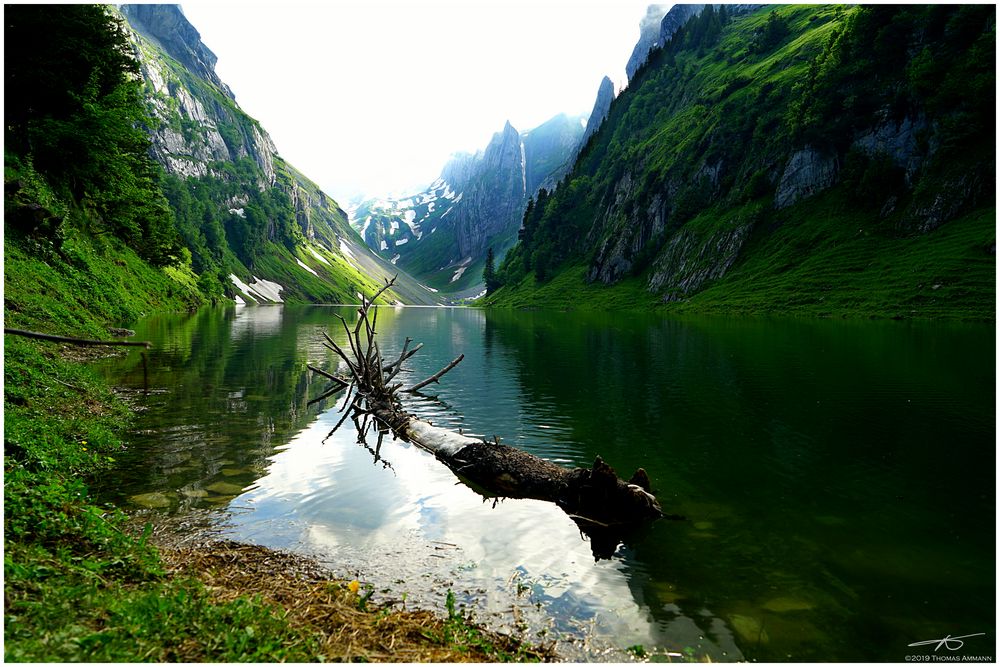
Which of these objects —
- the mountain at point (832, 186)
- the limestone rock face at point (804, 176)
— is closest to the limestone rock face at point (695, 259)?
the mountain at point (832, 186)

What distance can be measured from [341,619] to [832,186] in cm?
13403

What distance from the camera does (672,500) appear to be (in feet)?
45.9

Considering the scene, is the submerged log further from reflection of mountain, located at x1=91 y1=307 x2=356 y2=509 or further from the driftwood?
reflection of mountain, located at x1=91 y1=307 x2=356 y2=509

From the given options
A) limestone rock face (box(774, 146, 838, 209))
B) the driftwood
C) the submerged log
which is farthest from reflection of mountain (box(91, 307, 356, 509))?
limestone rock face (box(774, 146, 838, 209))

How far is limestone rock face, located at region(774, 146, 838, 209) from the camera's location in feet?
377

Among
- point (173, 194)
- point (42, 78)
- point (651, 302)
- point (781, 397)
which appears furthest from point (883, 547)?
point (173, 194)

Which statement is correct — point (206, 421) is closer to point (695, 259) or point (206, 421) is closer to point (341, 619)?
point (341, 619)

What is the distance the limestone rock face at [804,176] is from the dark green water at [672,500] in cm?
10028

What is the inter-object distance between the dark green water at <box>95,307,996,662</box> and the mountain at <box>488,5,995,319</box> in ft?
189

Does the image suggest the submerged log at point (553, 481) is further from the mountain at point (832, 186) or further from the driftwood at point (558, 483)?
the mountain at point (832, 186)

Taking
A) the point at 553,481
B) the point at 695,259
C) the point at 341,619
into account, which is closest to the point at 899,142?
the point at 695,259

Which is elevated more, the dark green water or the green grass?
the green grass

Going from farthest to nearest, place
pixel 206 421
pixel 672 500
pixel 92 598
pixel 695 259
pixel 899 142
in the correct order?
pixel 695 259 < pixel 899 142 < pixel 206 421 < pixel 672 500 < pixel 92 598

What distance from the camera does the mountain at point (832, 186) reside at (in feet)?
270
